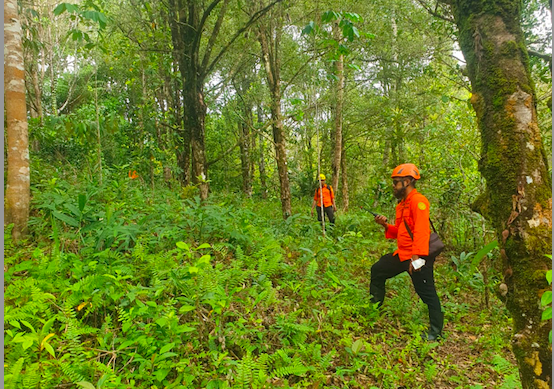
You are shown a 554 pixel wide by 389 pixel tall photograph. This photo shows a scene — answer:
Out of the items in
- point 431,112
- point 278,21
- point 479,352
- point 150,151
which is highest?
point 278,21

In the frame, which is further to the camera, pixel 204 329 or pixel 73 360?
pixel 204 329

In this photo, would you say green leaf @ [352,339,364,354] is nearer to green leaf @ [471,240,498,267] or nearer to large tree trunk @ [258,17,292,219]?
green leaf @ [471,240,498,267]

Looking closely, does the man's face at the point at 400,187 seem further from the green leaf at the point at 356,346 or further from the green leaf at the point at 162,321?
the green leaf at the point at 162,321

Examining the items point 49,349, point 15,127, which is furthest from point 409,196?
point 15,127

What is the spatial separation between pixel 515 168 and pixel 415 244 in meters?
2.04

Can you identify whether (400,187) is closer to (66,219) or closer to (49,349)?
(49,349)

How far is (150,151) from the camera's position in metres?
8.30

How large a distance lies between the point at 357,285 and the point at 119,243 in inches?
136

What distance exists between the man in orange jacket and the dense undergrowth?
1.27 feet

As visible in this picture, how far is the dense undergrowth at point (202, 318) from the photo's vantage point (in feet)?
8.15

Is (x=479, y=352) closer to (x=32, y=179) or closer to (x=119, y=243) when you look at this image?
(x=119, y=243)

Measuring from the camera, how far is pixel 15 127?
13.2 ft

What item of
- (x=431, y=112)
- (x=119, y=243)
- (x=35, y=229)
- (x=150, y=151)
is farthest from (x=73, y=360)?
(x=431, y=112)

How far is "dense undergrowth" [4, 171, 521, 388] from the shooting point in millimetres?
2484
